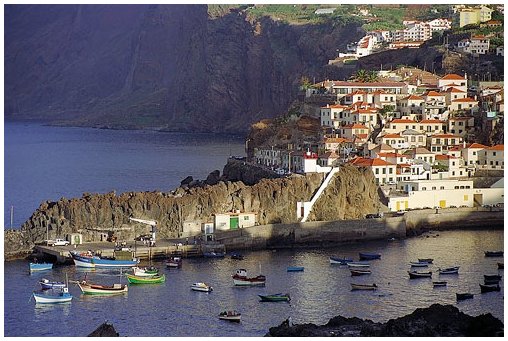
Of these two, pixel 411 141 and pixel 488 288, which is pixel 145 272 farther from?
pixel 411 141

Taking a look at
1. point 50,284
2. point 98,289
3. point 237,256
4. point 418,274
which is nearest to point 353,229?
point 237,256

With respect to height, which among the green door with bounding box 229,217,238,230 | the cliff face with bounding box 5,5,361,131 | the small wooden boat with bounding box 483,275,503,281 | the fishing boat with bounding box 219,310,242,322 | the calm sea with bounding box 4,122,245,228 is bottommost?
the fishing boat with bounding box 219,310,242,322

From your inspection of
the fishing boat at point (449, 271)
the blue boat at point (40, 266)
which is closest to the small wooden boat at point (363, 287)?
the fishing boat at point (449, 271)

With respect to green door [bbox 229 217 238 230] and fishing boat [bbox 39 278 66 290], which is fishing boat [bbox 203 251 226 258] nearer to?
green door [bbox 229 217 238 230]

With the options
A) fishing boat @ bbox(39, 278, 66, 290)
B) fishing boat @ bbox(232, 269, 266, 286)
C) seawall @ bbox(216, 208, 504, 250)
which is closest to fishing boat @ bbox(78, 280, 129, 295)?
fishing boat @ bbox(39, 278, 66, 290)

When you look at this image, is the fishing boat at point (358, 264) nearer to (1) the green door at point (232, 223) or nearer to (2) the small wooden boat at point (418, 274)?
(2) the small wooden boat at point (418, 274)
